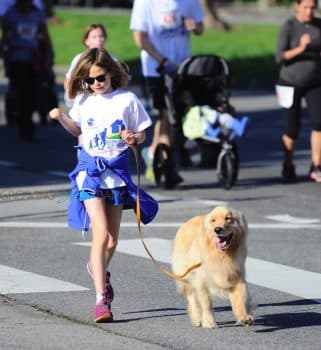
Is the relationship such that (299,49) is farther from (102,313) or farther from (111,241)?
(102,313)

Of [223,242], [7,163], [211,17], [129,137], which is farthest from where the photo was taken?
[211,17]

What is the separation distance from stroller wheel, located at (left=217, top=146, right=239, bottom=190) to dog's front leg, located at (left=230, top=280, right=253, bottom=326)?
22.8 ft

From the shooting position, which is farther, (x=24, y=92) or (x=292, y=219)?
(x=24, y=92)

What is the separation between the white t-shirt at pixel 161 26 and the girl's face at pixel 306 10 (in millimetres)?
1264

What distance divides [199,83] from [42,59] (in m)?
6.43

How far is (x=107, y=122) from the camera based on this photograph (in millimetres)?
9172

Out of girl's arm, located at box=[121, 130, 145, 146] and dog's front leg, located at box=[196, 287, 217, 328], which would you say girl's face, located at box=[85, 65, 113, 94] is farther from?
dog's front leg, located at box=[196, 287, 217, 328]

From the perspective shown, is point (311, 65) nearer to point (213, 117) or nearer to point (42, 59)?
point (213, 117)

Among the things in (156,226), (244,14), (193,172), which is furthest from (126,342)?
(244,14)

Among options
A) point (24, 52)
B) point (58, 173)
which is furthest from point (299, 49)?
point (24, 52)

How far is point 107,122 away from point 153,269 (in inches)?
89.3

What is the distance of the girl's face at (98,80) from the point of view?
9.18 m

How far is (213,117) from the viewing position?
1600 cm

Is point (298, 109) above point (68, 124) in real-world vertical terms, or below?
below
